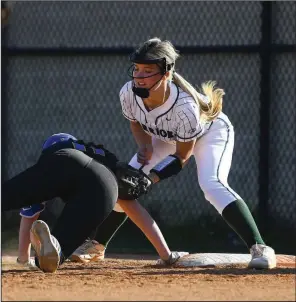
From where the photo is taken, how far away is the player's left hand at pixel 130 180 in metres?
5.57

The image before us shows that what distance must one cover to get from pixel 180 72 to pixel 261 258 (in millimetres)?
3961

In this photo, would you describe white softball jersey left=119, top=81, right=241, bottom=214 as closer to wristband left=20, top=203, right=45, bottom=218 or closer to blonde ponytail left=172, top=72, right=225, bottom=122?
blonde ponytail left=172, top=72, right=225, bottom=122

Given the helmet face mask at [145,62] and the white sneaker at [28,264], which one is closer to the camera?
the helmet face mask at [145,62]

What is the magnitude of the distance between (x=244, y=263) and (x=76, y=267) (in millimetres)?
1164

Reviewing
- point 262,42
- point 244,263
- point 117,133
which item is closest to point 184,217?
point 117,133

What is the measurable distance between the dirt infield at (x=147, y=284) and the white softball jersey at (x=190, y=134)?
1.75 ft

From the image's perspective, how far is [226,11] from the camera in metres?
9.27

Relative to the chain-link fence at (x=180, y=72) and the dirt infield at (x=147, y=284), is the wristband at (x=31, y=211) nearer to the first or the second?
the dirt infield at (x=147, y=284)

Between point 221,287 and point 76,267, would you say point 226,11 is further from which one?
point 221,287

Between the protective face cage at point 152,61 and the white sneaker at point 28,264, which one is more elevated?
the protective face cage at point 152,61

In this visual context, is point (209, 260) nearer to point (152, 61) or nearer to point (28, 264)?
point (28, 264)

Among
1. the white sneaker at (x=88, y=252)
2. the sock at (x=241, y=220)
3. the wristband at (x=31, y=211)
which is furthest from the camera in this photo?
the white sneaker at (x=88, y=252)

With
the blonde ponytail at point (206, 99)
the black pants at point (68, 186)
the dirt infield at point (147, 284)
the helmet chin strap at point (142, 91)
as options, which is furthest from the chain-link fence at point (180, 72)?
the black pants at point (68, 186)

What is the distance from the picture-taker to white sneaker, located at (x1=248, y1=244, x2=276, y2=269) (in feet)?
18.7
